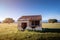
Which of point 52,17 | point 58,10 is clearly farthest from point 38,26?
point 58,10

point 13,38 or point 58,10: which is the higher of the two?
point 58,10

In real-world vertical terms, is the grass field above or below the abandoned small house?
below

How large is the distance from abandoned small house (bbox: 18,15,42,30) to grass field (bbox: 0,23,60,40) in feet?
0.32

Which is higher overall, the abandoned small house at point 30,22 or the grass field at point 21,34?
the abandoned small house at point 30,22

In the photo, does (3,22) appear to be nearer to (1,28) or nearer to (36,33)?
(1,28)

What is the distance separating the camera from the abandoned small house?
2.54 m

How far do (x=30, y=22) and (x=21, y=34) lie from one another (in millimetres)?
324

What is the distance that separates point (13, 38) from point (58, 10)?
3.72 ft

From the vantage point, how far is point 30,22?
8.42 ft

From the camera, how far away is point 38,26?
100 inches

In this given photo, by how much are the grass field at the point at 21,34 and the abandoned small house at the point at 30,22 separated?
0.10m

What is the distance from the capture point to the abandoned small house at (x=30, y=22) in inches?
100.0

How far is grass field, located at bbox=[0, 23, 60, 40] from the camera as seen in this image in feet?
8.12

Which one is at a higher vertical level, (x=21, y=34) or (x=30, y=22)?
(x=30, y=22)
